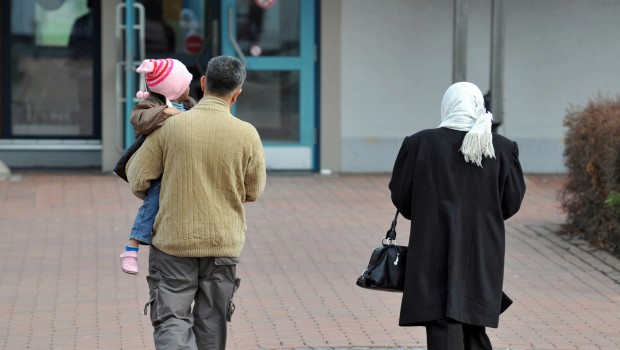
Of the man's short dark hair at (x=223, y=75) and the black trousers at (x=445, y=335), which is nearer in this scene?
the man's short dark hair at (x=223, y=75)

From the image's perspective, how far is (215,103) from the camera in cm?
509

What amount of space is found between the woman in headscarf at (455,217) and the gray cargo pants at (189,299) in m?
0.81

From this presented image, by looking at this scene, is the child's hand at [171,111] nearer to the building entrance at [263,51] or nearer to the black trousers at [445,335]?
the black trousers at [445,335]

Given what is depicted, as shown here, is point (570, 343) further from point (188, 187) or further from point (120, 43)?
point (120, 43)

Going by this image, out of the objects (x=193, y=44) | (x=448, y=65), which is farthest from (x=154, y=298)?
(x=448, y=65)

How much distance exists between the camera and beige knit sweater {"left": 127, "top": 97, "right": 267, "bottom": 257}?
197 inches

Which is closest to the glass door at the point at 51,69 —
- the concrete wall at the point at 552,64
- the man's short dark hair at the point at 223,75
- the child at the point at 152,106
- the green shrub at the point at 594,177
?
the concrete wall at the point at 552,64

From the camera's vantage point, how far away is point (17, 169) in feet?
45.3

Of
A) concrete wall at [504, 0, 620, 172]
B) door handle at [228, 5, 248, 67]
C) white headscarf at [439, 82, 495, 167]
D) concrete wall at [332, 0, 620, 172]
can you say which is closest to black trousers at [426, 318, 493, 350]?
white headscarf at [439, 82, 495, 167]

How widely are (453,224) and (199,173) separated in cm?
113

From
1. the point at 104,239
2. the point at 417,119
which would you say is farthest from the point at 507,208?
the point at 417,119

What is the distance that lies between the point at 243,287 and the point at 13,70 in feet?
23.4

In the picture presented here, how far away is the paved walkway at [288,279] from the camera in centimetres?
674

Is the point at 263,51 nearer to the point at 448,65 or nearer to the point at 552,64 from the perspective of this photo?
the point at 448,65
